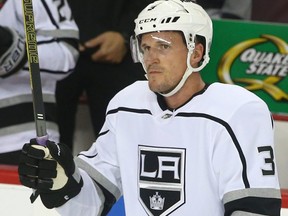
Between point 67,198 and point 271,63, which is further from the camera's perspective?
point 271,63

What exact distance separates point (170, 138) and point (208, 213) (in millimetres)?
193

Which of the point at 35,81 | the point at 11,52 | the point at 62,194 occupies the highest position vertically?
the point at 35,81

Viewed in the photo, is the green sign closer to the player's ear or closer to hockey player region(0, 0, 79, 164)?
hockey player region(0, 0, 79, 164)

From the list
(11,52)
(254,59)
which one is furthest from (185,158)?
(254,59)

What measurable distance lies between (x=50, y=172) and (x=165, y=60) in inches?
14.6

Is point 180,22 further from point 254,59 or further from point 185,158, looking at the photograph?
point 254,59

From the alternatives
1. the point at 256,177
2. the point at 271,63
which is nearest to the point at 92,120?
the point at 271,63

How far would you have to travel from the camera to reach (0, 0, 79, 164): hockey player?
9.40 ft

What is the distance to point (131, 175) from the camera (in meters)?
2.28

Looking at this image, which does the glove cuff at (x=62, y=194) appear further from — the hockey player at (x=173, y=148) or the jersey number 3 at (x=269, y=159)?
the jersey number 3 at (x=269, y=159)

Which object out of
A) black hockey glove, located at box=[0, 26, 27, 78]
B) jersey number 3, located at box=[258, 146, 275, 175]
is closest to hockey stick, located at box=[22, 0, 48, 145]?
jersey number 3, located at box=[258, 146, 275, 175]

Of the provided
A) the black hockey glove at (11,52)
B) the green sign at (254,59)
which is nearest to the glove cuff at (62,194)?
the black hockey glove at (11,52)

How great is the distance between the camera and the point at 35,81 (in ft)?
6.88

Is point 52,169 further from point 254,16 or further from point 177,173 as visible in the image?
point 254,16
